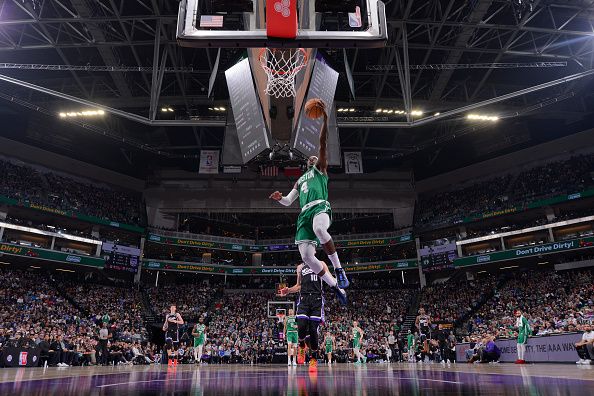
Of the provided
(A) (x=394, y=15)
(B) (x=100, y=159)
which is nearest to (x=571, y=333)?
(A) (x=394, y=15)

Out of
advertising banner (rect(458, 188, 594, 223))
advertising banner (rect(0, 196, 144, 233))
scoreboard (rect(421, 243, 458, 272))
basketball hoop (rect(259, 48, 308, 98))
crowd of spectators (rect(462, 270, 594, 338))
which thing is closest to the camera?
basketball hoop (rect(259, 48, 308, 98))

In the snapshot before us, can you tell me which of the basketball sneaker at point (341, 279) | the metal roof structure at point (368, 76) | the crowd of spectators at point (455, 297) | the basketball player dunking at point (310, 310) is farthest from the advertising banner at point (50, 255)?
the basketball sneaker at point (341, 279)

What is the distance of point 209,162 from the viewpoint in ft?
102

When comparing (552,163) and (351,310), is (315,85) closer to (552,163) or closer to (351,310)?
(351,310)

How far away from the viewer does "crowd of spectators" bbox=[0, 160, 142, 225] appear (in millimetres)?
32125

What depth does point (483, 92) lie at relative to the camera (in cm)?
3216

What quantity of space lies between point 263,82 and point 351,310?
24.5m

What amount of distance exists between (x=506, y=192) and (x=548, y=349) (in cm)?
2335

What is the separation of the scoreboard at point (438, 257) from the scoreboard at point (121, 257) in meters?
25.8

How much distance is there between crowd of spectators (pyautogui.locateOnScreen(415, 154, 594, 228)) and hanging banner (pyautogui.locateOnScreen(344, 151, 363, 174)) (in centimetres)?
1103

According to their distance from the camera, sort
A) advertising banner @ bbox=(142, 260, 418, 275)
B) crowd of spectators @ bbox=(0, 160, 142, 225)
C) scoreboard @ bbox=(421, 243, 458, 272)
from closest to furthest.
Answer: crowd of spectators @ bbox=(0, 160, 142, 225) → scoreboard @ bbox=(421, 243, 458, 272) → advertising banner @ bbox=(142, 260, 418, 275)

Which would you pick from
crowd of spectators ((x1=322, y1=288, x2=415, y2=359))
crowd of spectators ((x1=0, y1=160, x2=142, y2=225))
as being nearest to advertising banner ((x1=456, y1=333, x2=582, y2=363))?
crowd of spectators ((x1=322, y1=288, x2=415, y2=359))

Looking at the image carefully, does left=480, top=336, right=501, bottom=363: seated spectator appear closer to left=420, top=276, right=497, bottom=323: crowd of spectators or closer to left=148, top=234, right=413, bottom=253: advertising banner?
left=420, top=276, right=497, bottom=323: crowd of spectators

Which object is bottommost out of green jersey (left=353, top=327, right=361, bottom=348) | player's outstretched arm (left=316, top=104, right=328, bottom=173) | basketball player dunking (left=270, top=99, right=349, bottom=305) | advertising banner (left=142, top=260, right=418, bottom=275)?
green jersey (left=353, top=327, right=361, bottom=348)
